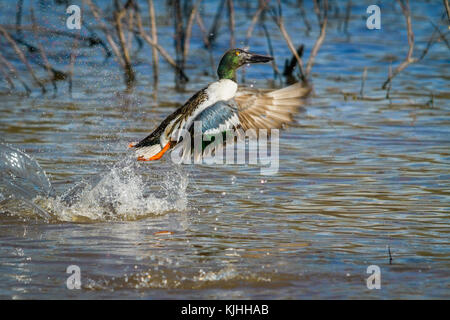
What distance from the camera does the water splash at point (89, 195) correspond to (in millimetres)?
5133

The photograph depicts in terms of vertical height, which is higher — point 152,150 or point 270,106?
point 270,106

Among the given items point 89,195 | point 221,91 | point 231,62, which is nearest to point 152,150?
point 89,195

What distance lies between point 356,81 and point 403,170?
12.6ft

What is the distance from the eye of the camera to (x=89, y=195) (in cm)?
534

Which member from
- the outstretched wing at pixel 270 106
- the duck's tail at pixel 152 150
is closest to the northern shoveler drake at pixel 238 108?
the outstretched wing at pixel 270 106

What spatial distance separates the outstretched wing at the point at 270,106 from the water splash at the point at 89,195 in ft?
2.40

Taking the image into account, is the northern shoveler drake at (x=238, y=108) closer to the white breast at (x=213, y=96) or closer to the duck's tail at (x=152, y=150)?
the white breast at (x=213, y=96)

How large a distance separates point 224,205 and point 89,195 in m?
0.85

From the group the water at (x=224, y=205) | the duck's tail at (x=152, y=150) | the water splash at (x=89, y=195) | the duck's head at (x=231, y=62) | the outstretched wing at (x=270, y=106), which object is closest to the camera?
the water at (x=224, y=205)

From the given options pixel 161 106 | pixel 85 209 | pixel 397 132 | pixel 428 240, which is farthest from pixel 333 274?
pixel 161 106

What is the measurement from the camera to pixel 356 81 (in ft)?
32.5

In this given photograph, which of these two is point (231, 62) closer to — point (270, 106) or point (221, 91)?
point (221, 91)

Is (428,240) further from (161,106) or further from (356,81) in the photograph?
(356,81)

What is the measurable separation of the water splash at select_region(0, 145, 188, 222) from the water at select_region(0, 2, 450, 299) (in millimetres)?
12
